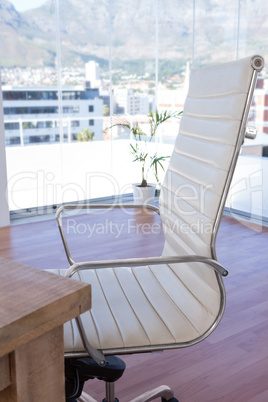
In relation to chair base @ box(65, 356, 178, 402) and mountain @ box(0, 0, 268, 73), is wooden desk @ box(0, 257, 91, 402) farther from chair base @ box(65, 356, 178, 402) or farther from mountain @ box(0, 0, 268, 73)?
mountain @ box(0, 0, 268, 73)

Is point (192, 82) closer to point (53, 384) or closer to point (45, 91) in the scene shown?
point (53, 384)

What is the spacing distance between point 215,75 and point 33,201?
3.86m

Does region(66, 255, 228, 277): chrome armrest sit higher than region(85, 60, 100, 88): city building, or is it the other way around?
region(85, 60, 100, 88): city building

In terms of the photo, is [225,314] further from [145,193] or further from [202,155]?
[145,193]

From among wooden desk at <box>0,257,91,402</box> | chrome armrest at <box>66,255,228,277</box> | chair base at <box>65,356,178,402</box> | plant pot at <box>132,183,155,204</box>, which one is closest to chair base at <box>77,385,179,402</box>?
chair base at <box>65,356,178,402</box>

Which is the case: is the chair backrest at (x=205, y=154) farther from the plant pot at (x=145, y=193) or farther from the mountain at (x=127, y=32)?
the plant pot at (x=145, y=193)

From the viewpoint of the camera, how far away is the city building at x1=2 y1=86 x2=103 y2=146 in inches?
189

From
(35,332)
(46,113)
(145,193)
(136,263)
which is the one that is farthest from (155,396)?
(46,113)

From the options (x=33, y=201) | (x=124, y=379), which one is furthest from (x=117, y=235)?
(x=124, y=379)

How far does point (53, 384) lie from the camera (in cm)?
89

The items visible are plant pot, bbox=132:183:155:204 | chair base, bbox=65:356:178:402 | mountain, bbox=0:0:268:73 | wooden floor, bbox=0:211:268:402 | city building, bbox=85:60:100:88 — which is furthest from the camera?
city building, bbox=85:60:100:88

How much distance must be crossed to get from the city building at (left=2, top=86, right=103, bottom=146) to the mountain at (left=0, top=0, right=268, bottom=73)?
310 mm

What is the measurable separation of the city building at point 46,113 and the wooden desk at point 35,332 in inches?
158

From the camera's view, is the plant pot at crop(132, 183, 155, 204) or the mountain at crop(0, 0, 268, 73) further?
the plant pot at crop(132, 183, 155, 204)
